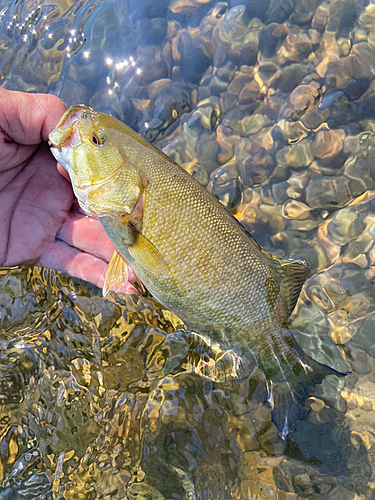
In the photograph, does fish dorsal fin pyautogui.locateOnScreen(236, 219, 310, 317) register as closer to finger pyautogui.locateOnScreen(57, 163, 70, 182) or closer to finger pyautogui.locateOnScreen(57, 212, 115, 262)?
finger pyautogui.locateOnScreen(57, 212, 115, 262)

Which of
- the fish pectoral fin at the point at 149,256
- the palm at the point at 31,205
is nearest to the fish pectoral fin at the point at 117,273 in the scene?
the fish pectoral fin at the point at 149,256

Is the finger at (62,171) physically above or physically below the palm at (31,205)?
above

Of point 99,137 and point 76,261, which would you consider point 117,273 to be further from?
point 99,137

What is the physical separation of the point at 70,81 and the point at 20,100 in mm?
1265

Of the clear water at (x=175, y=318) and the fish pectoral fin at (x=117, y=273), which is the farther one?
the clear water at (x=175, y=318)

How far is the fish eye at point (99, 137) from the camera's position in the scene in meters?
2.81

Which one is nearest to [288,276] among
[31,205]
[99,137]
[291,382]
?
[291,382]

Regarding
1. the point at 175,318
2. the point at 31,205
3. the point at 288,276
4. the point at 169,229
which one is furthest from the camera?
the point at 175,318

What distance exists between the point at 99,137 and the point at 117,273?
105cm

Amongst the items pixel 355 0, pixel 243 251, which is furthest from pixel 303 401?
pixel 355 0

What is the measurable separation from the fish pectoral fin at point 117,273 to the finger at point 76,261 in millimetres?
473

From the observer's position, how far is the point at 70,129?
279 centimetres

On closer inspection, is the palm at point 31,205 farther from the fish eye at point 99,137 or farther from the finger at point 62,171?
the fish eye at point 99,137

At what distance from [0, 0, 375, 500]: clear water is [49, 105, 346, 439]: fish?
888mm
